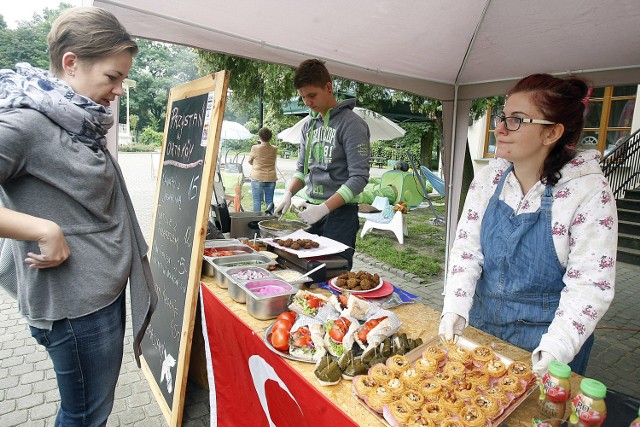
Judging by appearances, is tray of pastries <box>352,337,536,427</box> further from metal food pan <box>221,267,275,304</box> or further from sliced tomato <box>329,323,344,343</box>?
metal food pan <box>221,267,275,304</box>

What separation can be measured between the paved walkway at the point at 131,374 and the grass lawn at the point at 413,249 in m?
0.73

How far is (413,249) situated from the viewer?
7.25 meters

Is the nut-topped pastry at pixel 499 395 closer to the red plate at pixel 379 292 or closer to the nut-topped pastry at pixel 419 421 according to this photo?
the nut-topped pastry at pixel 419 421

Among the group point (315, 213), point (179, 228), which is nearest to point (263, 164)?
point (315, 213)

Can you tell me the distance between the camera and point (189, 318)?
2084mm

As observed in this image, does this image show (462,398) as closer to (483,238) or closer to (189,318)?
(483,238)

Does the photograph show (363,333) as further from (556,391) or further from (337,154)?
(337,154)

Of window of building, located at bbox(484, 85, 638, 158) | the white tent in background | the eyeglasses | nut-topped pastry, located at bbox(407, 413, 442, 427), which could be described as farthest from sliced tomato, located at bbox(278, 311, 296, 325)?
the white tent in background

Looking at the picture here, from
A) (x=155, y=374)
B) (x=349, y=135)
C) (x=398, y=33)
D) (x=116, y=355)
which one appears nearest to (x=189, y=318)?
(x=116, y=355)

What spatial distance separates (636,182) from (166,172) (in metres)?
10.1

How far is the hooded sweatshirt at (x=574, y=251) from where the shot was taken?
4.15 ft

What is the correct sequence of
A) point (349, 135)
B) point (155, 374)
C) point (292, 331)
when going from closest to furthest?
point (292, 331) < point (155, 374) < point (349, 135)

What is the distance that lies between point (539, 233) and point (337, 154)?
1668 millimetres

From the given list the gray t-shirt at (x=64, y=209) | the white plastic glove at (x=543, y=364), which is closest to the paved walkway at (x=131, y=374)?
the gray t-shirt at (x=64, y=209)
